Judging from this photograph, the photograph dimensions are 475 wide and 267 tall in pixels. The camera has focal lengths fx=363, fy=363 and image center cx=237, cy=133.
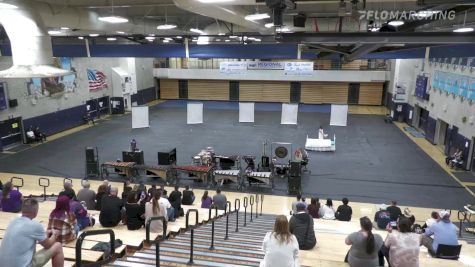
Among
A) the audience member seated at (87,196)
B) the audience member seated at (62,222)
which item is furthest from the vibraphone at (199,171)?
the audience member seated at (62,222)

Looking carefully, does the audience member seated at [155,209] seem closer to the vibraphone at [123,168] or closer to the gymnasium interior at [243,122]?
the gymnasium interior at [243,122]

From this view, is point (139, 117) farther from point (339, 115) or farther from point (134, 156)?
point (339, 115)

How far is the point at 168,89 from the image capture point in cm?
3888

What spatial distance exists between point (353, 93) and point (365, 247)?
3217 cm

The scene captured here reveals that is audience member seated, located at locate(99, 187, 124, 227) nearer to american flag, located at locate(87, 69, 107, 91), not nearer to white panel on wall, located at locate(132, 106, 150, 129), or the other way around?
white panel on wall, located at locate(132, 106, 150, 129)

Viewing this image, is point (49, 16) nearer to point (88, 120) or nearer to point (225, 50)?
point (225, 50)

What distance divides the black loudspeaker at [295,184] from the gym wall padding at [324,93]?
23142 mm

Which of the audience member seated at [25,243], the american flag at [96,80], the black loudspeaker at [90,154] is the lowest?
the black loudspeaker at [90,154]

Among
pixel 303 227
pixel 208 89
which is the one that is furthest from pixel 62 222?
pixel 208 89

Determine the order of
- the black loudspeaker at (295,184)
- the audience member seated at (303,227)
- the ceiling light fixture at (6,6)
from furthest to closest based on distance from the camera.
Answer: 1. the black loudspeaker at (295,184)
2. the ceiling light fixture at (6,6)
3. the audience member seated at (303,227)

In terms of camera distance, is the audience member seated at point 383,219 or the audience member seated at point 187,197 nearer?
the audience member seated at point 383,219

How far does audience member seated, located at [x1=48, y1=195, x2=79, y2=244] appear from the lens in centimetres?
529

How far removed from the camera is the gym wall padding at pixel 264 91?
36.5 metres

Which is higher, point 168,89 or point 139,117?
point 168,89
